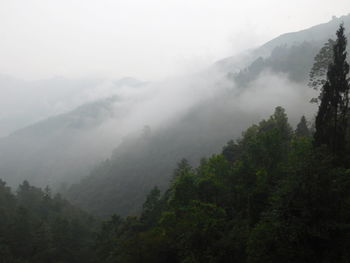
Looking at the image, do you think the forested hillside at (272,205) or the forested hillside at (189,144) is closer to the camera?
the forested hillside at (272,205)

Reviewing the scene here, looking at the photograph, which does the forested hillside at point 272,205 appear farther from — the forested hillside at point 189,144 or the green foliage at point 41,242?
the forested hillside at point 189,144

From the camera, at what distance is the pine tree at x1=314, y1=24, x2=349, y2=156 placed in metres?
23.4

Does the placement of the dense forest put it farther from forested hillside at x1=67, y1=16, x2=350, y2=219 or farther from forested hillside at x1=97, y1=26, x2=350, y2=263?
forested hillside at x1=67, y1=16, x2=350, y2=219

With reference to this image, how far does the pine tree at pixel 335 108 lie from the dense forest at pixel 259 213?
0.07 metres

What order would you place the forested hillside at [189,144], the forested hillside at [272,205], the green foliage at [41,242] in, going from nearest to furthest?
1. the forested hillside at [272,205]
2. the green foliage at [41,242]
3. the forested hillside at [189,144]

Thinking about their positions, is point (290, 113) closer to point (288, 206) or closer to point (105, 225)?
point (105, 225)

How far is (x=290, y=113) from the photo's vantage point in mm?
123750

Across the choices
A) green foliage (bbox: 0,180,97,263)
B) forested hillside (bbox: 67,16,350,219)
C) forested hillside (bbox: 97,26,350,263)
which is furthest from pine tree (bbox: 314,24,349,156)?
forested hillside (bbox: 67,16,350,219)

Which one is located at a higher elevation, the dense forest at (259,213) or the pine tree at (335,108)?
the pine tree at (335,108)

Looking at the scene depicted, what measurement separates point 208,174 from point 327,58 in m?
22.2

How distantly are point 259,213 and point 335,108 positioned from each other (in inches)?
418

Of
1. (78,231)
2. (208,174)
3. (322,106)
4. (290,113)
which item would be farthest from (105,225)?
(290,113)

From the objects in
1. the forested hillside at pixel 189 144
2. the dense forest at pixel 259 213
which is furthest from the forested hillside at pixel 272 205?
the forested hillside at pixel 189 144

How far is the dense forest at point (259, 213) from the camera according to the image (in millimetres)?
14703
